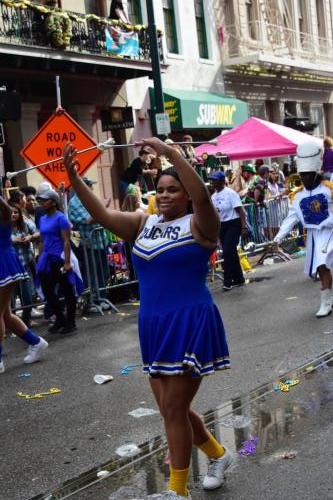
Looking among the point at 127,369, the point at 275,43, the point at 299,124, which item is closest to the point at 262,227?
the point at 127,369

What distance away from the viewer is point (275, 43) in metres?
29.1

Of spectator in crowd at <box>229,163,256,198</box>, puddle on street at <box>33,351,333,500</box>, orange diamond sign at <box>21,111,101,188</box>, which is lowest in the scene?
puddle on street at <box>33,351,333,500</box>

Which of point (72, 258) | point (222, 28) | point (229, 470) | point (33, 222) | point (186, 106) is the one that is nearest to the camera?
point (229, 470)

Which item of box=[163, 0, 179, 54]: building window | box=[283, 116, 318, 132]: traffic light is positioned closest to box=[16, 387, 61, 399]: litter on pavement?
box=[163, 0, 179, 54]: building window

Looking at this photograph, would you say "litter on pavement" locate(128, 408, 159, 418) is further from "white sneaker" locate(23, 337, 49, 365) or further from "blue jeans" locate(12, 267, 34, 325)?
"blue jeans" locate(12, 267, 34, 325)

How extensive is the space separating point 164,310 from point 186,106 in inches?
743

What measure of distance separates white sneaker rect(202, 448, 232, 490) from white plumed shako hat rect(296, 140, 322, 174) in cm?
511

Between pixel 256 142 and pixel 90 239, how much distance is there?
767 cm

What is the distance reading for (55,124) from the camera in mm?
10539

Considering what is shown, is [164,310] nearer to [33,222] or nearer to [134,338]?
[134,338]

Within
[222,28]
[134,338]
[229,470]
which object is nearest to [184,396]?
[229,470]

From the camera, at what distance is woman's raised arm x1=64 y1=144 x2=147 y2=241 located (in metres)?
4.14

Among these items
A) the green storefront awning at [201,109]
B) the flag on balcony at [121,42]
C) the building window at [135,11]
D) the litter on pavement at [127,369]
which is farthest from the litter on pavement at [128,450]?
the building window at [135,11]

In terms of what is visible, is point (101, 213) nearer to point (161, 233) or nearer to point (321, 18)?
point (161, 233)
